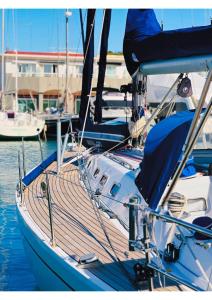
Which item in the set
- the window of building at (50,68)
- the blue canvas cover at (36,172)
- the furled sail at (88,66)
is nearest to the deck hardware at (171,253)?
the blue canvas cover at (36,172)

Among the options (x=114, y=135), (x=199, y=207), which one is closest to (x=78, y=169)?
(x=114, y=135)

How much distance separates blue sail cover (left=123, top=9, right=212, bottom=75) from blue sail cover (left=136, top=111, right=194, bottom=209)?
2.06 m

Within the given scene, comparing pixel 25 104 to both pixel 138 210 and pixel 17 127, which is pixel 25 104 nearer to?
pixel 17 127

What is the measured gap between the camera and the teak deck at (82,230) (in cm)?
571

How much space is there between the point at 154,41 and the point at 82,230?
A: 3.49m

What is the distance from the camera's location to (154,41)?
9.07 m

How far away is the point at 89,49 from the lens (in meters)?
12.3

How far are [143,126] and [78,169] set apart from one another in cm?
147

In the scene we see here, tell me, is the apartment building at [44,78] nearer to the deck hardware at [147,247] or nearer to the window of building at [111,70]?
the window of building at [111,70]

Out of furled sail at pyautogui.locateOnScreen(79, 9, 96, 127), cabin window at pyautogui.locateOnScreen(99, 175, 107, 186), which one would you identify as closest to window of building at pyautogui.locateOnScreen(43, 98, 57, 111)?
furled sail at pyautogui.locateOnScreen(79, 9, 96, 127)

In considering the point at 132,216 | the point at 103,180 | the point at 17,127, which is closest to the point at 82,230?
the point at 103,180

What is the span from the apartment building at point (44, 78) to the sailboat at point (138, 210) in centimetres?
3916

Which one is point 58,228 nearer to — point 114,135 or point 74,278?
point 74,278

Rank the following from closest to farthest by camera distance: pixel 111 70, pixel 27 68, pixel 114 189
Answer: pixel 114 189
pixel 27 68
pixel 111 70
